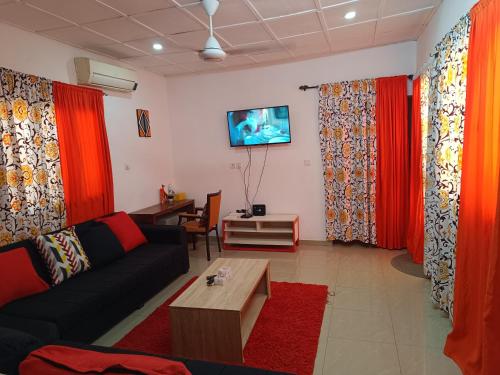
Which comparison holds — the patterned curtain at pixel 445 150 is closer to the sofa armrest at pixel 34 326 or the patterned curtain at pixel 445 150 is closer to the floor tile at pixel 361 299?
the floor tile at pixel 361 299

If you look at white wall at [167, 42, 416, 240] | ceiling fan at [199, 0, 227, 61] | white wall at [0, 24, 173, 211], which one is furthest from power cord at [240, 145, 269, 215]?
ceiling fan at [199, 0, 227, 61]

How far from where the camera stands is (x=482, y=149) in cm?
181

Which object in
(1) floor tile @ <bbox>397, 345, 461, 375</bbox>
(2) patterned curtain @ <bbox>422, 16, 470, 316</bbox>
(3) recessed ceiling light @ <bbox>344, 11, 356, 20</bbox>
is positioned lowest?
(1) floor tile @ <bbox>397, 345, 461, 375</bbox>

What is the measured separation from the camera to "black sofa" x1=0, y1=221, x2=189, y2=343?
2.24 metres

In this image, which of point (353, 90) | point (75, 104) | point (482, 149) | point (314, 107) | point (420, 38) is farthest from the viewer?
point (314, 107)

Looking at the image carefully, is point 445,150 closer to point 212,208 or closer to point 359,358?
point 359,358

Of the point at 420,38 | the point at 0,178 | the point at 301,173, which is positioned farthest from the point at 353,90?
the point at 0,178

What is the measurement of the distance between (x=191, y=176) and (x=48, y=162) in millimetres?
2379

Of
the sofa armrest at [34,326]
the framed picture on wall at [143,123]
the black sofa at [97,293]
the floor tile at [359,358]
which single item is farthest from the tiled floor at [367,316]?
the framed picture on wall at [143,123]

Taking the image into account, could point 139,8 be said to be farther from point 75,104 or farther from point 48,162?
point 48,162

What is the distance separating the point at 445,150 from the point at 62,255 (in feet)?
10.8

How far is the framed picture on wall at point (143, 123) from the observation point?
4.53m

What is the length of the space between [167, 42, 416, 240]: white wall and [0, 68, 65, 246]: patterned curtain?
2250 millimetres

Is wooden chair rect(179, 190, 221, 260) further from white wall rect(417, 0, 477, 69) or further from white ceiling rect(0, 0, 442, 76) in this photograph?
white wall rect(417, 0, 477, 69)
